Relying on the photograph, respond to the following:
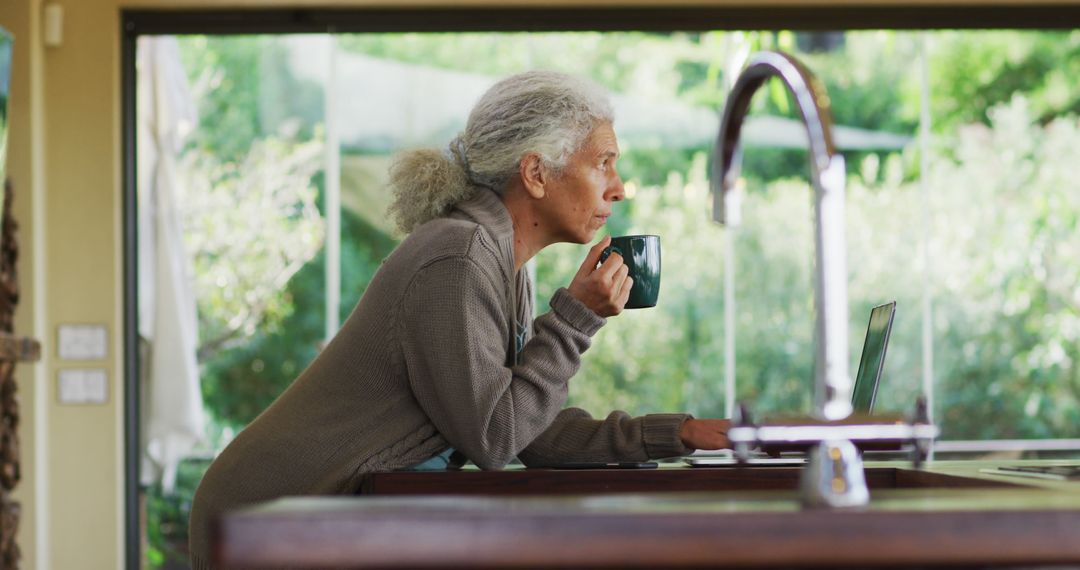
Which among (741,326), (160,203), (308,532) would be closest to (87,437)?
(160,203)

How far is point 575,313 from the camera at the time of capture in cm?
188

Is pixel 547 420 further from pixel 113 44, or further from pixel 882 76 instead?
pixel 882 76

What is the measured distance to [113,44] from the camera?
485 cm

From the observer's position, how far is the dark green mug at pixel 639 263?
1959 millimetres

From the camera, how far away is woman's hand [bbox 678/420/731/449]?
1.89m

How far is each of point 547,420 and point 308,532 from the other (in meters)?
0.89

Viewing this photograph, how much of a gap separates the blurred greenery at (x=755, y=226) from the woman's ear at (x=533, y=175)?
9.83 ft

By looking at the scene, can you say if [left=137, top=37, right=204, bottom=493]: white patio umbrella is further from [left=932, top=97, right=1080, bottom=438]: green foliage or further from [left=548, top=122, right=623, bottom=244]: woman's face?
[left=548, top=122, right=623, bottom=244]: woman's face

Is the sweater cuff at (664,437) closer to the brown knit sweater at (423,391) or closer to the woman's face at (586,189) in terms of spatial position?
the brown knit sweater at (423,391)

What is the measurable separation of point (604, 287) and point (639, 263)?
3.8 inches

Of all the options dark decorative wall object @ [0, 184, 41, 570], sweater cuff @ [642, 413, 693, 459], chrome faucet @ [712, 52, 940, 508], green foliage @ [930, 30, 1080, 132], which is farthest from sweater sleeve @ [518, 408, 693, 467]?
green foliage @ [930, 30, 1080, 132]

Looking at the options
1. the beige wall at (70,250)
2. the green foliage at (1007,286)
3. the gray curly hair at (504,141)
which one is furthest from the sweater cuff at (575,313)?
the green foliage at (1007,286)

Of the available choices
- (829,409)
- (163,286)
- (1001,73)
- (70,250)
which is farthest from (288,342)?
(829,409)

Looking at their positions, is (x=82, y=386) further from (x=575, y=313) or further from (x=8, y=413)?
(x=575, y=313)
